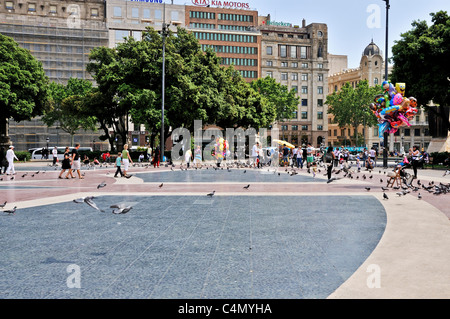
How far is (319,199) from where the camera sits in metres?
13.1

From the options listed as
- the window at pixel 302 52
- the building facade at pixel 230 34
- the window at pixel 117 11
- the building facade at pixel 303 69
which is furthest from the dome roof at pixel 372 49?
the window at pixel 117 11

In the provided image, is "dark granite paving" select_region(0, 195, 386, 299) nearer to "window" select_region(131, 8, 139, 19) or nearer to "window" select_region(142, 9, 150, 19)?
"window" select_region(131, 8, 139, 19)

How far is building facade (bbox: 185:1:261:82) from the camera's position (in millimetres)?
91938

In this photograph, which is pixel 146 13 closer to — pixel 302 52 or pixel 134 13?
pixel 134 13

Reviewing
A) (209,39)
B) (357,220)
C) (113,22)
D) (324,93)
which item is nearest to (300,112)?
(324,93)

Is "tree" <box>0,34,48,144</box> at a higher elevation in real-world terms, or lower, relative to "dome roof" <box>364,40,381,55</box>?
lower

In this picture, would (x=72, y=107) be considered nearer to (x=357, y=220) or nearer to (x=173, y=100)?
(x=173, y=100)

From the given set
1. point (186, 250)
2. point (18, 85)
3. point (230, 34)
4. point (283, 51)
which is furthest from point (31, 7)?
point (186, 250)

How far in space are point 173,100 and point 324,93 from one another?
2836 inches

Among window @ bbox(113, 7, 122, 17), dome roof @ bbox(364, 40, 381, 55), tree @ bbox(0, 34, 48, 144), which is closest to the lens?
tree @ bbox(0, 34, 48, 144)

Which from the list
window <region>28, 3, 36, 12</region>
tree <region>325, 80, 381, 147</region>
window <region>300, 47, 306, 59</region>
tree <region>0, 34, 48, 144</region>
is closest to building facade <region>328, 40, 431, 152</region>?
tree <region>325, 80, 381, 147</region>

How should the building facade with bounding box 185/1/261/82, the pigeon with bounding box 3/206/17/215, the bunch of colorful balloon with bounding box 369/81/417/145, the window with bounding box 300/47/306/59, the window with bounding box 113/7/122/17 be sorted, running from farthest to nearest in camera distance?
the window with bounding box 300/47/306/59, the building facade with bounding box 185/1/261/82, the window with bounding box 113/7/122/17, the bunch of colorful balloon with bounding box 369/81/417/145, the pigeon with bounding box 3/206/17/215

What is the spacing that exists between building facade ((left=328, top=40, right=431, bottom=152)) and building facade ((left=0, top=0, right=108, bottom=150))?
174 feet

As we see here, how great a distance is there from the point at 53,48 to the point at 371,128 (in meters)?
69.4
